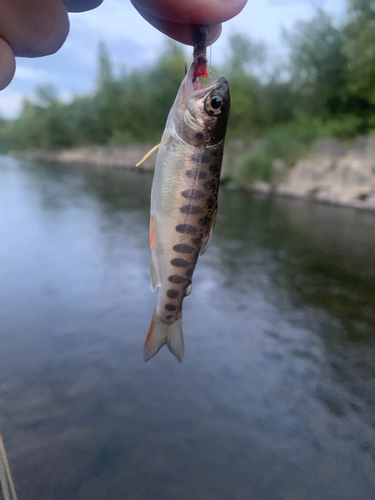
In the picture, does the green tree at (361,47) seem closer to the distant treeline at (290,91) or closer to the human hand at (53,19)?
the distant treeline at (290,91)

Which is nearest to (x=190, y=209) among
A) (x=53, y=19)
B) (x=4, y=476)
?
(x=53, y=19)

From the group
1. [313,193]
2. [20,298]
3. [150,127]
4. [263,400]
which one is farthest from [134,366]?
[150,127]

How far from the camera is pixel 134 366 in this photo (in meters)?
5.91

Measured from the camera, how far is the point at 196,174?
189 centimetres

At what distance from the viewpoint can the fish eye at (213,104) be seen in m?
1.88

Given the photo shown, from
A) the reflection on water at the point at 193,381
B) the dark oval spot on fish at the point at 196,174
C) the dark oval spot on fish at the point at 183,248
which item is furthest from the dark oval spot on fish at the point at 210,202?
the reflection on water at the point at 193,381

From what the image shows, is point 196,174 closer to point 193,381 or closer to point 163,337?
point 163,337

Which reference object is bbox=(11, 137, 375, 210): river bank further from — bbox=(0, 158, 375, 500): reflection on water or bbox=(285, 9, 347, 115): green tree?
bbox=(0, 158, 375, 500): reflection on water

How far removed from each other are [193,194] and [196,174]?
10 cm

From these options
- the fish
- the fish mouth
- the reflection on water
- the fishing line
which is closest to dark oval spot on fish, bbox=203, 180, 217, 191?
the fish

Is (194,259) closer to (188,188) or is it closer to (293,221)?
(188,188)

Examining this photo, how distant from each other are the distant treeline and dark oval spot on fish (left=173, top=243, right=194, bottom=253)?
2587 centimetres

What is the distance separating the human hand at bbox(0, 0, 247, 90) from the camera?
5.21 feet

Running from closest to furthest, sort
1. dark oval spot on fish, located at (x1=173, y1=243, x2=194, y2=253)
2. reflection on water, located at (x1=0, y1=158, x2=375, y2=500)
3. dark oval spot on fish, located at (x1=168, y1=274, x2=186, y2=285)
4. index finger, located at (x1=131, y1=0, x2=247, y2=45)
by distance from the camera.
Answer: index finger, located at (x1=131, y1=0, x2=247, y2=45)
dark oval spot on fish, located at (x1=173, y1=243, x2=194, y2=253)
dark oval spot on fish, located at (x1=168, y1=274, x2=186, y2=285)
reflection on water, located at (x1=0, y1=158, x2=375, y2=500)
